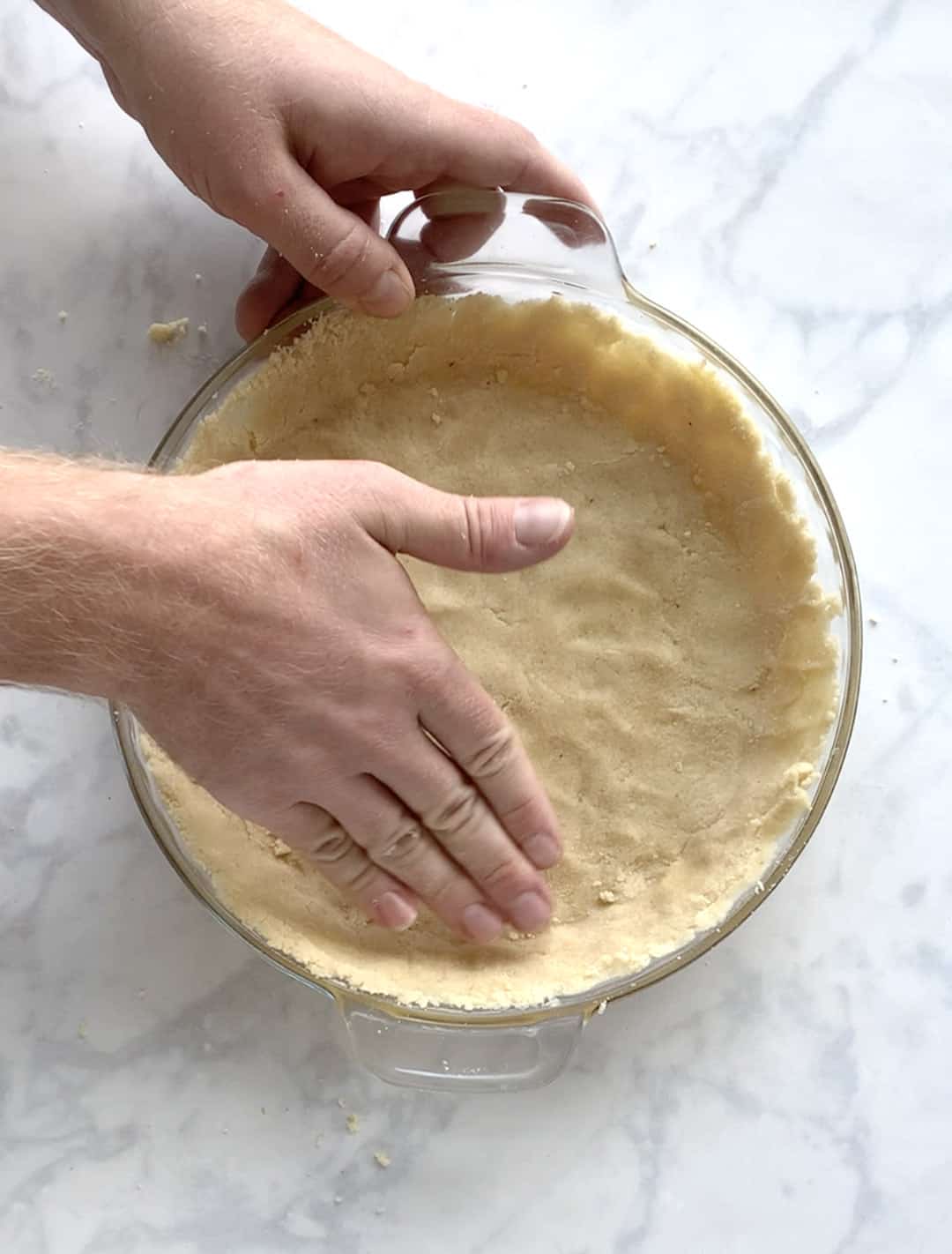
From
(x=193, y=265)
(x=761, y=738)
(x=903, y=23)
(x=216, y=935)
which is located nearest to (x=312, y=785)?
(x=216, y=935)

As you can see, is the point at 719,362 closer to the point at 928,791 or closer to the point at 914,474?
the point at 914,474

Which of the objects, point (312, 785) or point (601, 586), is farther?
point (601, 586)

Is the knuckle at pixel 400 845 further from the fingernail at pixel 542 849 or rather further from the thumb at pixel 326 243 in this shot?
the thumb at pixel 326 243

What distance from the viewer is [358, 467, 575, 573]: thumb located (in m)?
0.77

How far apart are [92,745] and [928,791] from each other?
650 mm

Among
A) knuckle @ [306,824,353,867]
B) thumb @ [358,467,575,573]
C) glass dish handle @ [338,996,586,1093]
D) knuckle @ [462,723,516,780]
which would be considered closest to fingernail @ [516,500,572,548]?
thumb @ [358,467,575,573]

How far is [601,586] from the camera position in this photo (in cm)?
94

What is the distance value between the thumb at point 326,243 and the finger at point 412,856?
34cm

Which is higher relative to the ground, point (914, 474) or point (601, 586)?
point (914, 474)

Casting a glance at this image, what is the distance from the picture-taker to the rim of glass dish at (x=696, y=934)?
0.86 m

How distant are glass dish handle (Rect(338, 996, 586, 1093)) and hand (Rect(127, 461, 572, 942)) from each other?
120 millimetres

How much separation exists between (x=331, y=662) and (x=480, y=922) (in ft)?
0.80

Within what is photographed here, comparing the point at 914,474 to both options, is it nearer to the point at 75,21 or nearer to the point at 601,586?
the point at 601,586

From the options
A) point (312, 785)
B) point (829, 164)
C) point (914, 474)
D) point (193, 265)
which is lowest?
point (312, 785)
